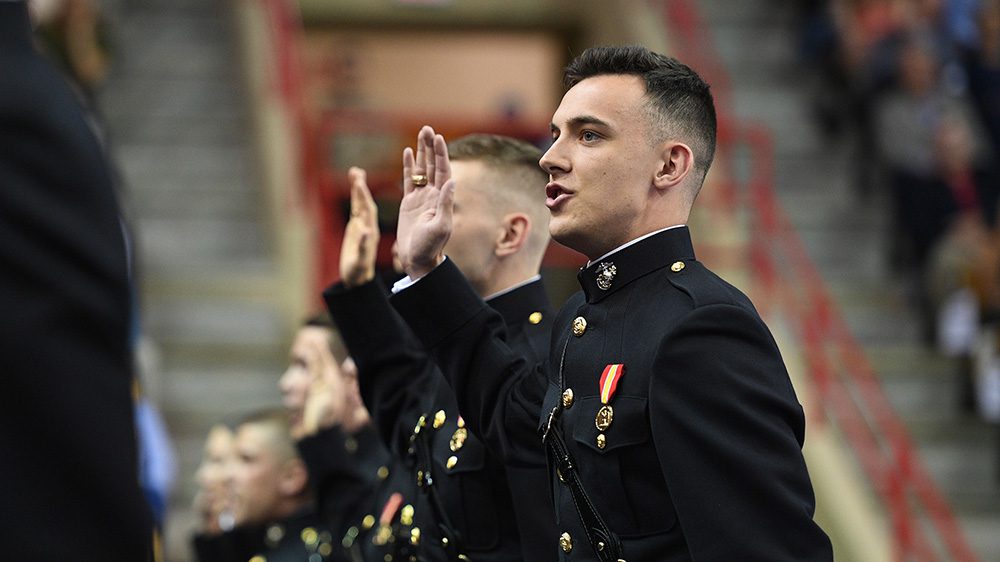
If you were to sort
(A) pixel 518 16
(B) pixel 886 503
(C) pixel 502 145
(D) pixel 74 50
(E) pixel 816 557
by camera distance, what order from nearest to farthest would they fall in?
(E) pixel 816 557
(C) pixel 502 145
(B) pixel 886 503
(D) pixel 74 50
(A) pixel 518 16

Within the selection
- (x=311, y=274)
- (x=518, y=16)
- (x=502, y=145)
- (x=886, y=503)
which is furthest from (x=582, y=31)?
(x=502, y=145)

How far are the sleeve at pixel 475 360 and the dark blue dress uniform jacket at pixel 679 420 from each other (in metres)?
0.13

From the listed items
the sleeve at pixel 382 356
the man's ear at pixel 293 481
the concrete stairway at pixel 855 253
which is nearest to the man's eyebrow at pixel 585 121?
the sleeve at pixel 382 356

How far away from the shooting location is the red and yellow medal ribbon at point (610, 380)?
249 centimetres

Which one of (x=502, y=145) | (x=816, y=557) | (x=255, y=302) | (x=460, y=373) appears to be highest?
(x=502, y=145)

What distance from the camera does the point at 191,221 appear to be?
9320 millimetres

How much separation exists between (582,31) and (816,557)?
34.2ft

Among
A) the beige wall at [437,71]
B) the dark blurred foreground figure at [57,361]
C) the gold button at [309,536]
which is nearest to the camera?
the dark blurred foreground figure at [57,361]

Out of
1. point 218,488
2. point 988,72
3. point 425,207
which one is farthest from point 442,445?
point 988,72

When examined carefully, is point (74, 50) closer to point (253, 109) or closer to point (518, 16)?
point (253, 109)

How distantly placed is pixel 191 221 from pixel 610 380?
282 inches

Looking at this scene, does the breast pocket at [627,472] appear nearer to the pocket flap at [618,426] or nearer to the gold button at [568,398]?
the pocket flap at [618,426]

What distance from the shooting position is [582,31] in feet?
40.8

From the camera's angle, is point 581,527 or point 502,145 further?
point 502,145
